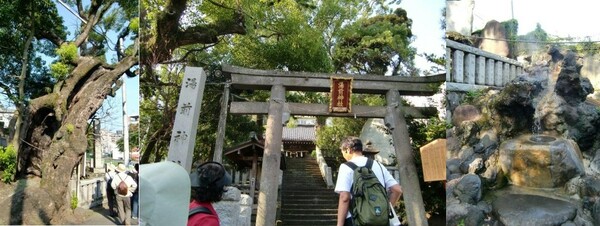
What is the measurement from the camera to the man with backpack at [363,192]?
8.02ft

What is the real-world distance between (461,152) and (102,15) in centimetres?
305

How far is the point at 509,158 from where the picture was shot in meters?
3.26

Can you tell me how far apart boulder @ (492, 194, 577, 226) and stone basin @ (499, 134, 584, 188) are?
0.10 meters

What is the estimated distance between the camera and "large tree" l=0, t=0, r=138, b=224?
3.95 meters

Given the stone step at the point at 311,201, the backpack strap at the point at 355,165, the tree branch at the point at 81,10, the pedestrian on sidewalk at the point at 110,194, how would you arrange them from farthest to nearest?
the tree branch at the point at 81,10, the pedestrian on sidewalk at the point at 110,194, the stone step at the point at 311,201, the backpack strap at the point at 355,165

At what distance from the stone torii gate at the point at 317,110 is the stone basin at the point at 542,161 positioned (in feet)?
1.97

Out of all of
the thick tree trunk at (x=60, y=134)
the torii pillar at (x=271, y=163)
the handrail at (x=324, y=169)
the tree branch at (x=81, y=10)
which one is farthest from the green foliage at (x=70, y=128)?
the handrail at (x=324, y=169)

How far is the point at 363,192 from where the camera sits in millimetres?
2457

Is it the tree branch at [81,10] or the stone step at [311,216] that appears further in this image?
the tree branch at [81,10]

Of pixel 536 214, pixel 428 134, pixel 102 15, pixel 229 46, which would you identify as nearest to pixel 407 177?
pixel 428 134

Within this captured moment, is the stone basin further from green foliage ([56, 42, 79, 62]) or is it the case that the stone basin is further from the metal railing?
green foliage ([56, 42, 79, 62])

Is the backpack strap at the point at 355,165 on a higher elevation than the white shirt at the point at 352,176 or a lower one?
higher

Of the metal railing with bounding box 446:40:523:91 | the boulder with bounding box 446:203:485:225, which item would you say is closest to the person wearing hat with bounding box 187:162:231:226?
the boulder with bounding box 446:203:485:225

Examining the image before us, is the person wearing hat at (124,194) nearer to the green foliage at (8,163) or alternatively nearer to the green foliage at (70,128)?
the green foliage at (70,128)
